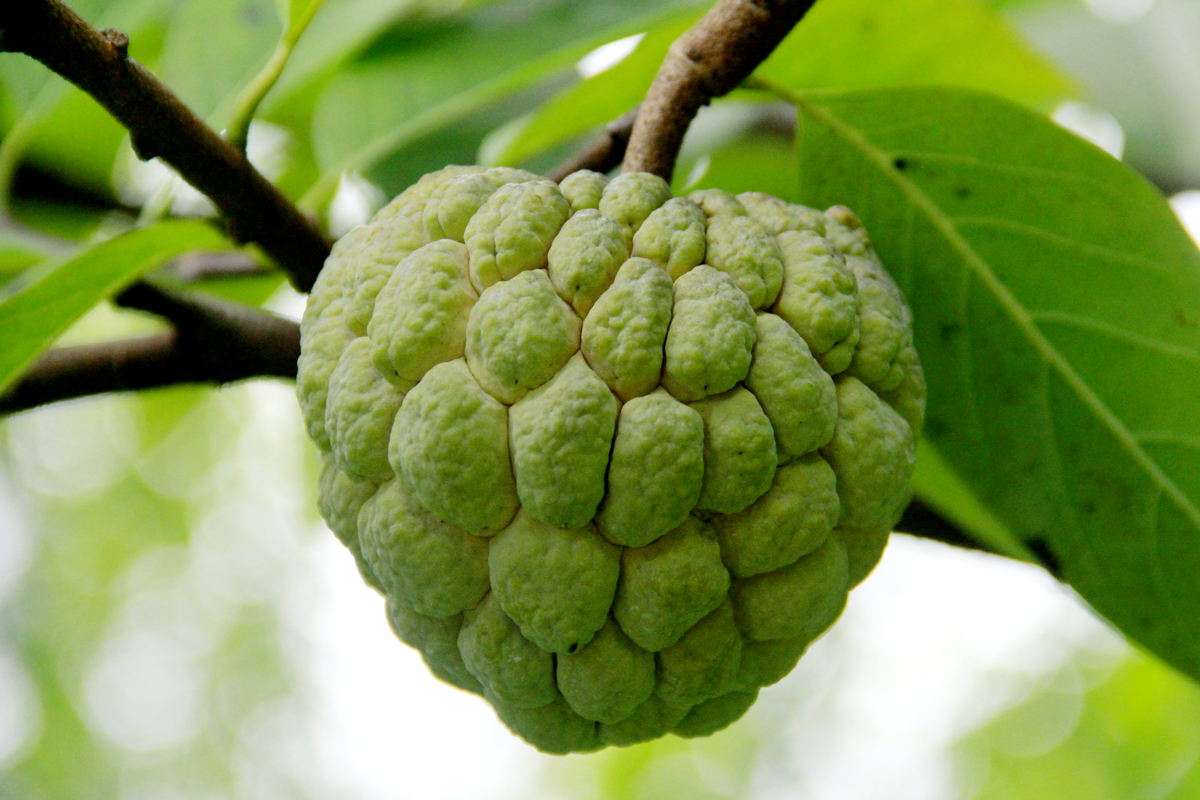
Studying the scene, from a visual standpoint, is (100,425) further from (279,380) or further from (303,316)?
(303,316)

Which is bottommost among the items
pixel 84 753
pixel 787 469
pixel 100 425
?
pixel 84 753

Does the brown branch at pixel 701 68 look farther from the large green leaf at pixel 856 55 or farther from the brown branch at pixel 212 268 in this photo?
the brown branch at pixel 212 268

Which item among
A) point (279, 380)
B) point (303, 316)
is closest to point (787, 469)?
point (303, 316)

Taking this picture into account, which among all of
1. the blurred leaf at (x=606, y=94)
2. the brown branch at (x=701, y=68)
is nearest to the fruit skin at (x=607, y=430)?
the brown branch at (x=701, y=68)

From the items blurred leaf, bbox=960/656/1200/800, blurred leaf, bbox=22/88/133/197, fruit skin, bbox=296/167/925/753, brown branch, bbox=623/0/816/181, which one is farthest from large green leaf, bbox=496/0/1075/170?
blurred leaf, bbox=960/656/1200/800

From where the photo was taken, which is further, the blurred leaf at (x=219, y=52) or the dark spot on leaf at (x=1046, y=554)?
the blurred leaf at (x=219, y=52)

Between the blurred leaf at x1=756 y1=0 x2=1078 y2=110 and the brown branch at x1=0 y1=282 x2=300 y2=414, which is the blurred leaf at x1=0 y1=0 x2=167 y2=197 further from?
the blurred leaf at x1=756 y1=0 x2=1078 y2=110
